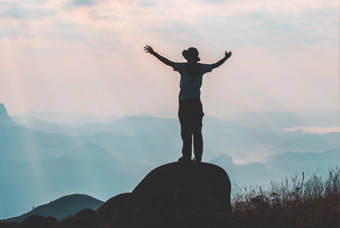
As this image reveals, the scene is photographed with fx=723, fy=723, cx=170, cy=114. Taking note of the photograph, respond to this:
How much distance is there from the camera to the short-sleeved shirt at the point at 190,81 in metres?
15.8

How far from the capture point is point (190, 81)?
51.8ft

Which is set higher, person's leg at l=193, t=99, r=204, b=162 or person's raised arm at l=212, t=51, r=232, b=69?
person's raised arm at l=212, t=51, r=232, b=69

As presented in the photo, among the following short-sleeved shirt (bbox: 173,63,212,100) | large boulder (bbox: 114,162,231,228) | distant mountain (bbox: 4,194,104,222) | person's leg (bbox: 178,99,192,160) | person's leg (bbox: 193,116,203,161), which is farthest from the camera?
distant mountain (bbox: 4,194,104,222)

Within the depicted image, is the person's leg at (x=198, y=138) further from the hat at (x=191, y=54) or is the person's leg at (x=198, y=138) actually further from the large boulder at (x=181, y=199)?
the hat at (x=191, y=54)

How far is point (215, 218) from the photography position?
14555mm

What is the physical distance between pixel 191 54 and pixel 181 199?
3.43 metres

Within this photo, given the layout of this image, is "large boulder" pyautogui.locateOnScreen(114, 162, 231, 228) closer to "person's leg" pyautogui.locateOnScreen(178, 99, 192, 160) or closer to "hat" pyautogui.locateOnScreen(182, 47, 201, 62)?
"person's leg" pyautogui.locateOnScreen(178, 99, 192, 160)

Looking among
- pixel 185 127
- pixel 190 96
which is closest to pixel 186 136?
pixel 185 127

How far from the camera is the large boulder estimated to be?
46.6ft

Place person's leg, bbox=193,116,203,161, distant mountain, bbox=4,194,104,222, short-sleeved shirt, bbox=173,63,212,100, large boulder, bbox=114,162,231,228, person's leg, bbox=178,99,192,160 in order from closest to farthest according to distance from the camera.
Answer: large boulder, bbox=114,162,231,228 → short-sleeved shirt, bbox=173,63,212,100 → person's leg, bbox=178,99,192,160 → person's leg, bbox=193,116,203,161 → distant mountain, bbox=4,194,104,222

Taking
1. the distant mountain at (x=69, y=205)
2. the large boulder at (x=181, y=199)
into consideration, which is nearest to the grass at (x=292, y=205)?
the large boulder at (x=181, y=199)

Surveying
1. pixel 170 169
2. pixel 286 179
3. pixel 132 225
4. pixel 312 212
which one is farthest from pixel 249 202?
pixel 132 225

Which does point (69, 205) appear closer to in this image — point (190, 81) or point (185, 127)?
point (185, 127)

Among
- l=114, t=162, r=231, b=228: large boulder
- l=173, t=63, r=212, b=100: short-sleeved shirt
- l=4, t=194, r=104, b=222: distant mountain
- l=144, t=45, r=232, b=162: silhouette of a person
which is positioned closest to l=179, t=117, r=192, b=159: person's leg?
l=144, t=45, r=232, b=162: silhouette of a person
